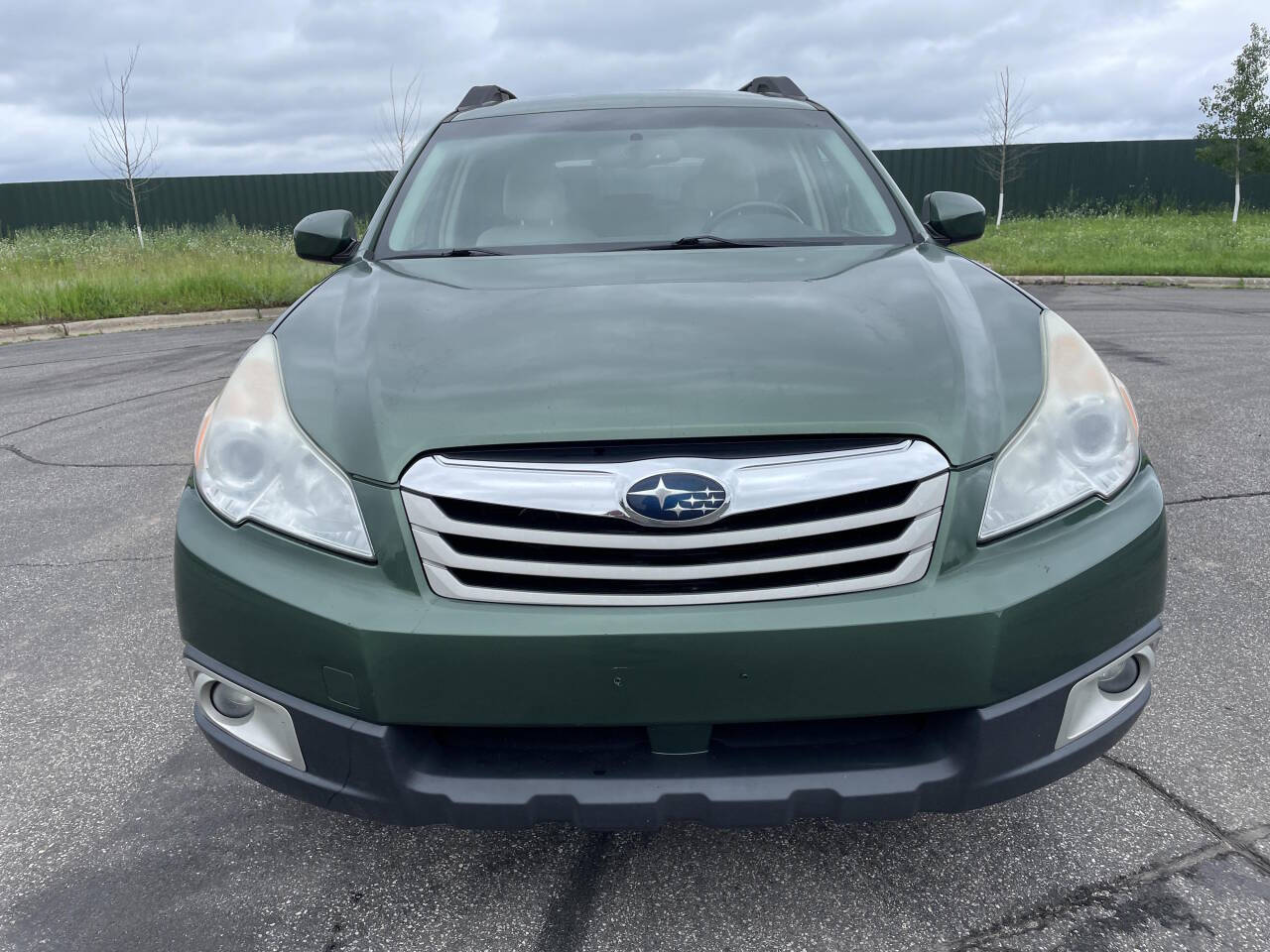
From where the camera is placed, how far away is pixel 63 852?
7.13 ft

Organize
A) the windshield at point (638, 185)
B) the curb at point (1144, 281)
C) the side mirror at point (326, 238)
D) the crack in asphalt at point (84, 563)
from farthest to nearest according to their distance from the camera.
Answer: the curb at point (1144, 281), the crack in asphalt at point (84, 563), the side mirror at point (326, 238), the windshield at point (638, 185)

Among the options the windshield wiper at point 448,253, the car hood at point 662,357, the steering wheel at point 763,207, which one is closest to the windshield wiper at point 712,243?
the steering wheel at point 763,207

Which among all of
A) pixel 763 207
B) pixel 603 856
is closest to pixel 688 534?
pixel 603 856

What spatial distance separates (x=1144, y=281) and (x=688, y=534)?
45.7ft

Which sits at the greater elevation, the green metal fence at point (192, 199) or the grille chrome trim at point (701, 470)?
the green metal fence at point (192, 199)

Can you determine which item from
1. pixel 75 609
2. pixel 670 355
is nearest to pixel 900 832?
pixel 670 355

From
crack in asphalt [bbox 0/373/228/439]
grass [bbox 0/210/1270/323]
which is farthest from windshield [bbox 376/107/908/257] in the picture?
grass [bbox 0/210/1270/323]

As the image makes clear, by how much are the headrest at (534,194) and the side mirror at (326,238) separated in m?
0.52

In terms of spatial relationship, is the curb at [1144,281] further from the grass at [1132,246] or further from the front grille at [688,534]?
the front grille at [688,534]

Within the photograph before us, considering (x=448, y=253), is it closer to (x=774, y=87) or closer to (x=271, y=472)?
(x=271, y=472)

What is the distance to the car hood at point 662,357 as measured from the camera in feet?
5.69

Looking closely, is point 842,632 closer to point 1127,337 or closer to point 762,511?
point 762,511

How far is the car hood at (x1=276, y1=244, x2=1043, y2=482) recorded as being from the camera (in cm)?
174

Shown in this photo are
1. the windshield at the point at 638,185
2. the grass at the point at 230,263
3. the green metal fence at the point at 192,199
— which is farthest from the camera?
the green metal fence at the point at 192,199
